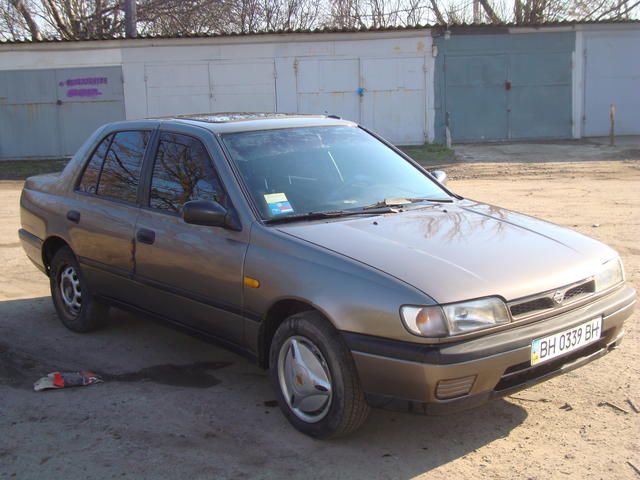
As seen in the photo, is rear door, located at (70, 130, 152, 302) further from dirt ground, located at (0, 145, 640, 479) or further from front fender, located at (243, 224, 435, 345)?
front fender, located at (243, 224, 435, 345)

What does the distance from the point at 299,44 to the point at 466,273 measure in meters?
16.4

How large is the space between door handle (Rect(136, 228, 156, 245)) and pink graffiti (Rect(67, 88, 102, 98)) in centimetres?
1556

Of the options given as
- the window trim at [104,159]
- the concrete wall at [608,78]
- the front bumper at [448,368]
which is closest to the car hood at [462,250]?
the front bumper at [448,368]

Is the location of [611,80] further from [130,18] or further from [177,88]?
[130,18]

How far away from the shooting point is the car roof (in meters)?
4.50

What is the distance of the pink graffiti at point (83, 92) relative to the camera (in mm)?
18844

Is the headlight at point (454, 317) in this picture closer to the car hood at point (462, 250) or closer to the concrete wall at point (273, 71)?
the car hood at point (462, 250)

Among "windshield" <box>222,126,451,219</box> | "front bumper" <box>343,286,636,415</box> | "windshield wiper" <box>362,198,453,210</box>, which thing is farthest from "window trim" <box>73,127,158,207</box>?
"front bumper" <box>343,286,636,415</box>

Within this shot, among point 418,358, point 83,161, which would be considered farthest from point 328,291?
point 83,161

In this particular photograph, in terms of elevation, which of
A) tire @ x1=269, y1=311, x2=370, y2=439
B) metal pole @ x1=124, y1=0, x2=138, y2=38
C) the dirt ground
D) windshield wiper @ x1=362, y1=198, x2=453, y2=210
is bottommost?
the dirt ground

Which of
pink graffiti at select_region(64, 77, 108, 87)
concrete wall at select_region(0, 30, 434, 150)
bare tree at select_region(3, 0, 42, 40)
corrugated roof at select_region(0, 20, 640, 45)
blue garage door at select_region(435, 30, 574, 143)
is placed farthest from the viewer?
bare tree at select_region(3, 0, 42, 40)

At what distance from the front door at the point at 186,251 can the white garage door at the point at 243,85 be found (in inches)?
575

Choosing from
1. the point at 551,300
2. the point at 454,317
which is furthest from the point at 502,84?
the point at 454,317

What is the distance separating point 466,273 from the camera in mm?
3311
